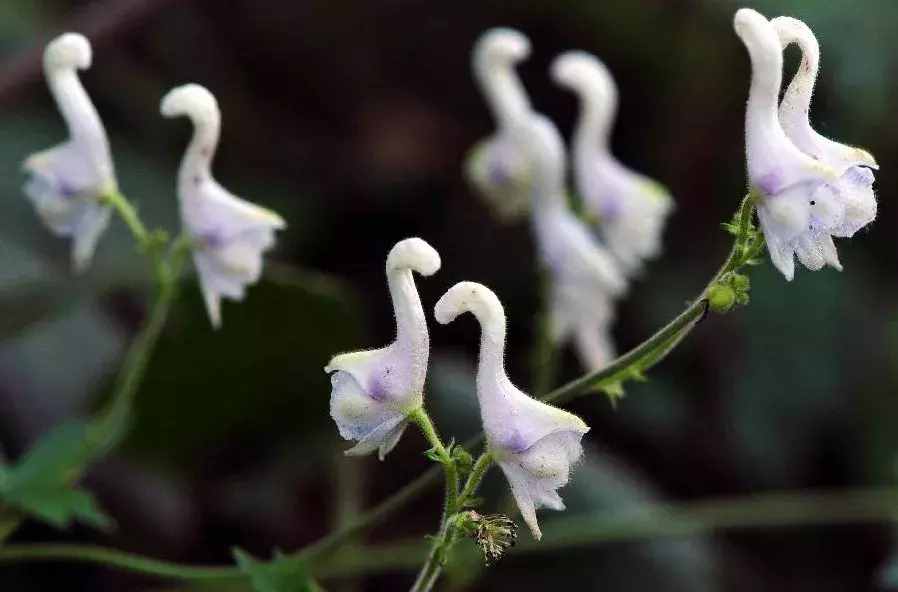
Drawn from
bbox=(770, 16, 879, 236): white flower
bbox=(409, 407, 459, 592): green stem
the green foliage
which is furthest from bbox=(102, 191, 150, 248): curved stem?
bbox=(770, 16, 879, 236): white flower

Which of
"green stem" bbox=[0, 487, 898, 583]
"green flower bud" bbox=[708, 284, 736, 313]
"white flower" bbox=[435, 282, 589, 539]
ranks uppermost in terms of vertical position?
"green flower bud" bbox=[708, 284, 736, 313]

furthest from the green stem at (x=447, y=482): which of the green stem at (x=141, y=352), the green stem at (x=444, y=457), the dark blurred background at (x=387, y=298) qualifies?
the dark blurred background at (x=387, y=298)

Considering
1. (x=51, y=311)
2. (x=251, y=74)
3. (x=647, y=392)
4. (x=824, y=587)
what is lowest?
(x=824, y=587)

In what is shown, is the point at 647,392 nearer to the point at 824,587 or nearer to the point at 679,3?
the point at 824,587

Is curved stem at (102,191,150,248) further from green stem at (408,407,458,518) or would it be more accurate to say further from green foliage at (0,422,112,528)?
green stem at (408,407,458,518)

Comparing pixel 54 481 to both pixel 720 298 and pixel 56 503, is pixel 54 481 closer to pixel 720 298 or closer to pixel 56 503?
pixel 56 503

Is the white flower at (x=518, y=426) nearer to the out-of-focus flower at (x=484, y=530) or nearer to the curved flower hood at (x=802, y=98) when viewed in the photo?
the out-of-focus flower at (x=484, y=530)

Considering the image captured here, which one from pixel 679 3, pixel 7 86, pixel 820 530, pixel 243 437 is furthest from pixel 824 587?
pixel 7 86
